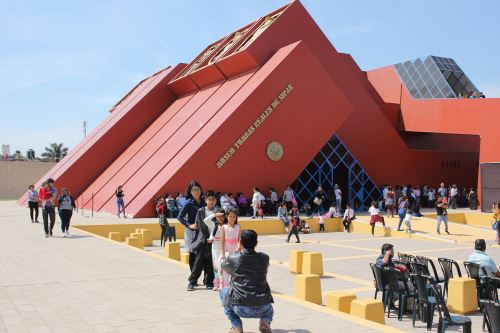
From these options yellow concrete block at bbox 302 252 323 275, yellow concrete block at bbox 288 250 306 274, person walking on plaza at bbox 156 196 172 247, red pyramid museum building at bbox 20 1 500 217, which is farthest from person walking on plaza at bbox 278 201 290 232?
yellow concrete block at bbox 302 252 323 275

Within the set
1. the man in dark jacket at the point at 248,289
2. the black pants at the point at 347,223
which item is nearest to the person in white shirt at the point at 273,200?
the black pants at the point at 347,223

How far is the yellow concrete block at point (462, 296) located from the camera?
7.96 meters

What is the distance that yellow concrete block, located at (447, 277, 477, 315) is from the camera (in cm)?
796

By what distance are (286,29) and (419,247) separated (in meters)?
13.6

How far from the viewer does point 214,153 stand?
20.9 m

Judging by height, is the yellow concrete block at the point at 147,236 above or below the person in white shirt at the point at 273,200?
below

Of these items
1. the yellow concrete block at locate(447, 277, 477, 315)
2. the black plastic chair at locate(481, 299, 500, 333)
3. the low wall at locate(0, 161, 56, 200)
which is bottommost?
the yellow concrete block at locate(447, 277, 477, 315)

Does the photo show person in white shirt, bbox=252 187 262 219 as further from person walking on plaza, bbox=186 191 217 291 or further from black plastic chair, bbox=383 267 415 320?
black plastic chair, bbox=383 267 415 320

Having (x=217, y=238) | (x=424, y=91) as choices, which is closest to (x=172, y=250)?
(x=217, y=238)

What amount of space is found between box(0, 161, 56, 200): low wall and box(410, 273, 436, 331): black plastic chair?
134 feet

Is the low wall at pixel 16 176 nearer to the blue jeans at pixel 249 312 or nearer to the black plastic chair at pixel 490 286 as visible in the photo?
the black plastic chair at pixel 490 286

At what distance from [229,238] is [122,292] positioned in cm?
172

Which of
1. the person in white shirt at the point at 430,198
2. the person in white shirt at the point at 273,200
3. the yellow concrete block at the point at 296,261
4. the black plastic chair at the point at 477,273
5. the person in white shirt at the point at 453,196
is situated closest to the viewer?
the black plastic chair at the point at 477,273

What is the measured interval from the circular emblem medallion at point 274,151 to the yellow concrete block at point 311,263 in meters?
11.5
